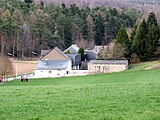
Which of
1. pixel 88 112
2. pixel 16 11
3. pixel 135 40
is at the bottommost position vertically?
pixel 88 112

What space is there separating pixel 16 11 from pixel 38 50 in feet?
37.0

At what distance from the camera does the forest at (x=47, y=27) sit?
85938mm

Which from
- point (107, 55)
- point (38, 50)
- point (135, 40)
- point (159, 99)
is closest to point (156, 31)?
point (135, 40)

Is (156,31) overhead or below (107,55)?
overhead

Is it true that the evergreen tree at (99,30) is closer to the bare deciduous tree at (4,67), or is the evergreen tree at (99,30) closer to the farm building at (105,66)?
the farm building at (105,66)

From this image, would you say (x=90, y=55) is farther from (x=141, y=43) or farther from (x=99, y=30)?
(x=99, y=30)

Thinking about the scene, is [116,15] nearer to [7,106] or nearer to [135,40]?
[135,40]

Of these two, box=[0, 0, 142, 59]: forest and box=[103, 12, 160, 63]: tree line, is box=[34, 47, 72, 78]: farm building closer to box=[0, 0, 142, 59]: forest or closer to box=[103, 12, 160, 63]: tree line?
box=[103, 12, 160, 63]: tree line

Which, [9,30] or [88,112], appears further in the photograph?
[9,30]

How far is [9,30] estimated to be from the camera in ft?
280

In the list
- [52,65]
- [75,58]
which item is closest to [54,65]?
[52,65]

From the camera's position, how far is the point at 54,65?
56.5 m

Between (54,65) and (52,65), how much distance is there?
1.02ft

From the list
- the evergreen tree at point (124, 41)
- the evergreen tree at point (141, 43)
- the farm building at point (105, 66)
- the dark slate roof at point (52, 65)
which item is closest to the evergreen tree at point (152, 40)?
the evergreen tree at point (141, 43)
